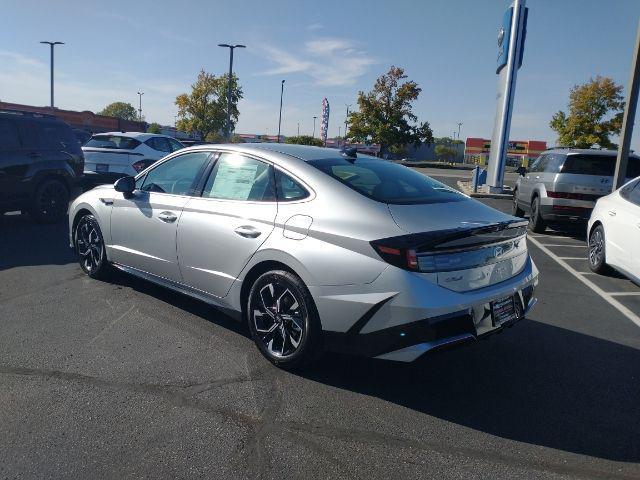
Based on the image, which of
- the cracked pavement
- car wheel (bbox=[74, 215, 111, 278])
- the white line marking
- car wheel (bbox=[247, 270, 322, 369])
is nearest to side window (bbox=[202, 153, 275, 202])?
car wheel (bbox=[247, 270, 322, 369])

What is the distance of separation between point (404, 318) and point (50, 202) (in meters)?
8.21

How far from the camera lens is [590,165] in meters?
10.2

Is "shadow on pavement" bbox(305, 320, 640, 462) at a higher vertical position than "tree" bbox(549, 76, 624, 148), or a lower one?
lower

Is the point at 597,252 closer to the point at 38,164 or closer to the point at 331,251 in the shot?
the point at 331,251

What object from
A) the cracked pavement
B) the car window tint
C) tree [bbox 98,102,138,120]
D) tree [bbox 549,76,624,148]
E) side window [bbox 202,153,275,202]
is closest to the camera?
the cracked pavement

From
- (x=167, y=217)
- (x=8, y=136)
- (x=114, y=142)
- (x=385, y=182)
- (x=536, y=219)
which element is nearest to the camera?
(x=385, y=182)

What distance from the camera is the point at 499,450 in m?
2.87

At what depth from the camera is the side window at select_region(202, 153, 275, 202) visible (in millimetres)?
4027

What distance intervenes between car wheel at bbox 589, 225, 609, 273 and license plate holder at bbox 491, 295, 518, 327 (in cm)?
417

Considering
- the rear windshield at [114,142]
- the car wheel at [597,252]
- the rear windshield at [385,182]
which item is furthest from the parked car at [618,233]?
the rear windshield at [114,142]

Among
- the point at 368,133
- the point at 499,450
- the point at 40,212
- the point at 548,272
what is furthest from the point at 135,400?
the point at 368,133

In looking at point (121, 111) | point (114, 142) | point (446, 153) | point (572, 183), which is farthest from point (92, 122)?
point (121, 111)

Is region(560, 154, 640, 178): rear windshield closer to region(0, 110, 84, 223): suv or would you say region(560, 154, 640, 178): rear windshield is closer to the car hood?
the car hood

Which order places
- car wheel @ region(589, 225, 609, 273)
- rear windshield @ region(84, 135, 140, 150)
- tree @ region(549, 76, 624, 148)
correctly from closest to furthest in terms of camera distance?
car wheel @ region(589, 225, 609, 273)
rear windshield @ region(84, 135, 140, 150)
tree @ region(549, 76, 624, 148)
